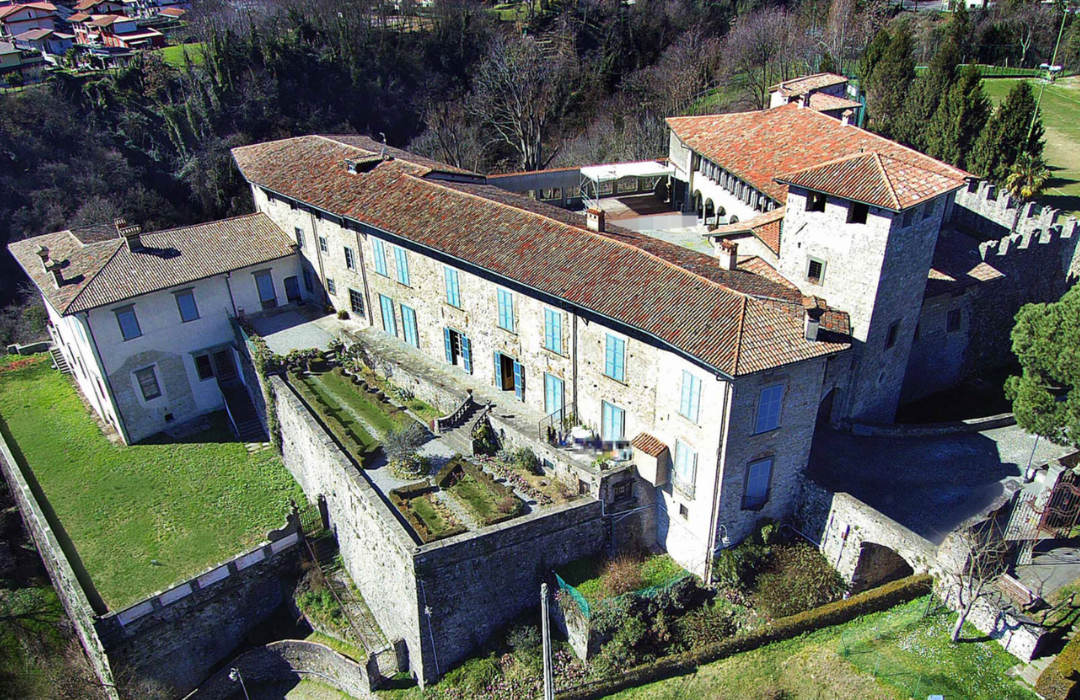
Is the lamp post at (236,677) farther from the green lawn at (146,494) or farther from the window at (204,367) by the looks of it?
the window at (204,367)

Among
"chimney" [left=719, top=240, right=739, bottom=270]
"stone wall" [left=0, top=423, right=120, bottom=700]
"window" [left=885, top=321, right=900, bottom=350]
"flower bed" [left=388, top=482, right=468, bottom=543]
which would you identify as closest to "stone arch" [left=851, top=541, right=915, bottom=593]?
"window" [left=885, top=321, right=900, bottom=350]

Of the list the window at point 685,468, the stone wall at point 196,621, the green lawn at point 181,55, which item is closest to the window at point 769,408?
the window at point 685,468

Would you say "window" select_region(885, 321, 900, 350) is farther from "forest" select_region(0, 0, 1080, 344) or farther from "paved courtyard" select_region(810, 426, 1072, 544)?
"forest" select_region(0, 0, 1080, 344)

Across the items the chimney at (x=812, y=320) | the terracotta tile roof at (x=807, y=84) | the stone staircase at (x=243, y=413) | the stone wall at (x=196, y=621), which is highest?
the terracotta tile roof at (x=807, y=84)

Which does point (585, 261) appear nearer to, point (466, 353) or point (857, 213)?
point (466, 353)

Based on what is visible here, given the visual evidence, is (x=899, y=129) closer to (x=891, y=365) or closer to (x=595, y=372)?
(x=891, y=365)

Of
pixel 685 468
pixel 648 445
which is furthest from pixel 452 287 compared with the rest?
pixel 685 468
